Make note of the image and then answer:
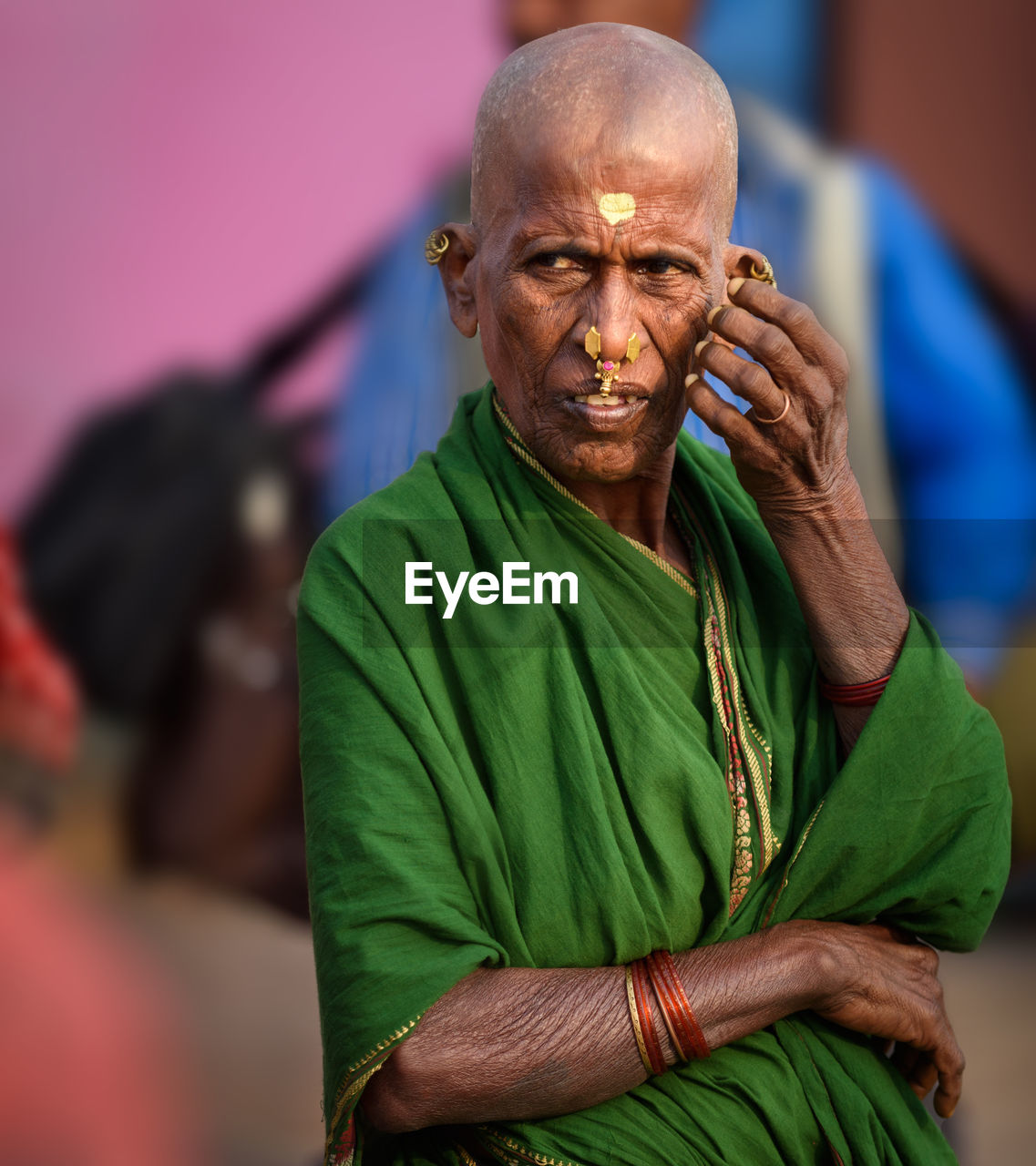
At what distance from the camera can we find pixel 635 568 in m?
1.83

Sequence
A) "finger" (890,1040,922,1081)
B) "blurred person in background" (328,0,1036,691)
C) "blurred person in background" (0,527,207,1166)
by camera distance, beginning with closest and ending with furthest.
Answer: "finger" (890,1040,922,1081) → "blurred person in background" (0,527,207,1166) → "blurred person in background" (328,0,1036,691)

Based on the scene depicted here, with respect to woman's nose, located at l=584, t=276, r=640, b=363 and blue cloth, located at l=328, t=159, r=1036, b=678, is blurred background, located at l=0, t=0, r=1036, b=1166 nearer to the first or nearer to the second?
blue cloth, located at l=328, t=159, r=1036, b=678

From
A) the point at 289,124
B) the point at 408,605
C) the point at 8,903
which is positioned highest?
the point at 289,124

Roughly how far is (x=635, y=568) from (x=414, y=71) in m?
3.20

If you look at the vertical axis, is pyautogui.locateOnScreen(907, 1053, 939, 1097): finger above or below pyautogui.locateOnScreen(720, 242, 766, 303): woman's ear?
below

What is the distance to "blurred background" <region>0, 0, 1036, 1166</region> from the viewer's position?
14.4 ft

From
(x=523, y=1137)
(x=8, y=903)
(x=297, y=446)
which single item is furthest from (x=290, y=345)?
(x=523, y=1137)

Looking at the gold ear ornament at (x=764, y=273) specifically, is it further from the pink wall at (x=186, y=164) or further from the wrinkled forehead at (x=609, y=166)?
the pink wall at (x=186, y=164)

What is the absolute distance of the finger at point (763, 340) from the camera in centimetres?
165

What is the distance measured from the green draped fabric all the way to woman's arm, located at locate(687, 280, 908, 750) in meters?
0.06

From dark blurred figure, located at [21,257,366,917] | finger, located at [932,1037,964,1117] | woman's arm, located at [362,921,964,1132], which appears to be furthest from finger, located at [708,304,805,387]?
dark blurred figure, located at [21,257,366,917]

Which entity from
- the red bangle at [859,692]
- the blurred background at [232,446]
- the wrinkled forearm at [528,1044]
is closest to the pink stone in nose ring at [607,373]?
the red bangle at [859,692]

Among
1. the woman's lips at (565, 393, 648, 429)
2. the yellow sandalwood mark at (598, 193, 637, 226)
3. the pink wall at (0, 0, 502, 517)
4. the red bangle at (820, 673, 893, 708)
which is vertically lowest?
the red bangle at (820, 673, 893, 708)

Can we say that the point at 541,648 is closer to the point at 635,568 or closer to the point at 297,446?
the point at 635,568
